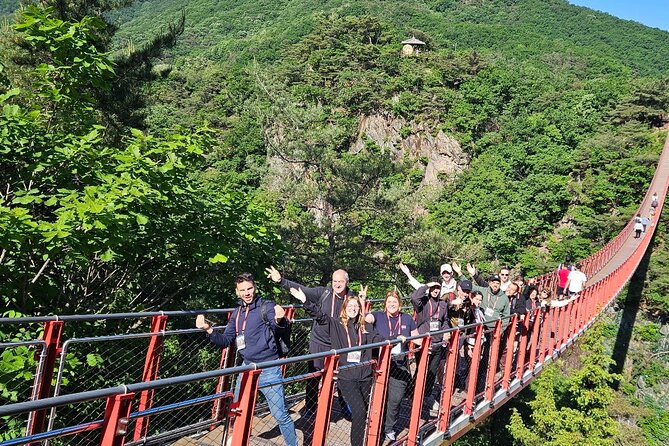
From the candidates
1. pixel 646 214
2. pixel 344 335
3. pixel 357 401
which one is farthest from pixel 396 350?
pixel 646 214

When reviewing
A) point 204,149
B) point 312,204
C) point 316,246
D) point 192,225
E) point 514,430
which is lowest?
point 514,430

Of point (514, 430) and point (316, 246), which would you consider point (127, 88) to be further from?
point (514, 430)

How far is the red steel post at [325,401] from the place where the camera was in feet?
10.1

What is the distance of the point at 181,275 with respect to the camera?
6816mm

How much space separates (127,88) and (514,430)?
12.3m

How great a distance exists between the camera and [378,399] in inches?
143

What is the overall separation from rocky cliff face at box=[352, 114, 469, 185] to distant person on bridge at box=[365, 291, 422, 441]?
106 feet

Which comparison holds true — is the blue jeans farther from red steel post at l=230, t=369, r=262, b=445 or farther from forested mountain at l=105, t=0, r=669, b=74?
forested mountain at l=105, t=0, r=669, b=74

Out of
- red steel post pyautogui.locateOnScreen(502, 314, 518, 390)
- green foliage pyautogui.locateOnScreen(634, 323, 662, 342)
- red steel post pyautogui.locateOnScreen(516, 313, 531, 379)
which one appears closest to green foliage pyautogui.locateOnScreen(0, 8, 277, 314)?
red steel post pyautogui.locateOnScreen(502, 314, 518, 390)

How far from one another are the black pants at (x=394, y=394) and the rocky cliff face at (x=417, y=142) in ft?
107

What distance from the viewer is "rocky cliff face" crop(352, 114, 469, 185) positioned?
3653 centimetres

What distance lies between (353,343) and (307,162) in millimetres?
11981

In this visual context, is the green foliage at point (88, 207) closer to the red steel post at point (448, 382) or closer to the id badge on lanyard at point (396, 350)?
the id badge on lanyard at point (396, 350)

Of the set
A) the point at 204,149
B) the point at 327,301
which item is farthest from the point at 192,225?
the point at 327,301
